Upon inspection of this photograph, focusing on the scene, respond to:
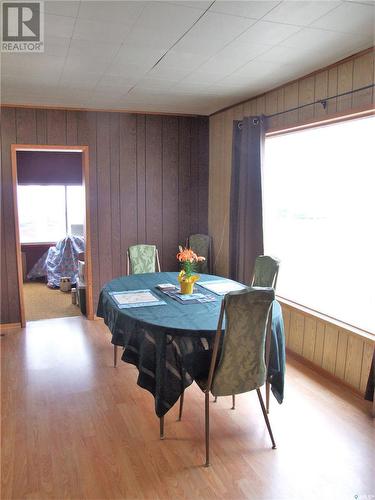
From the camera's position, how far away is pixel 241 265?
14.6 feet

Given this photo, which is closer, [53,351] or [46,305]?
[53,351]

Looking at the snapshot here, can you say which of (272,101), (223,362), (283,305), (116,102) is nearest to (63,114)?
(116,102)

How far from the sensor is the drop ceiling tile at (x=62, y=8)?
2.15 meters

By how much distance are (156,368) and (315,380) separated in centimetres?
161

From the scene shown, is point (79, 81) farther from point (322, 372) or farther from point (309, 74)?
point (322, 372)

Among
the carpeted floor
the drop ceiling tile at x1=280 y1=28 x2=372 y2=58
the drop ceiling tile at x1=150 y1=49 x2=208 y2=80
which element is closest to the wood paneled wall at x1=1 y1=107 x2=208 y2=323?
the carpeted floor

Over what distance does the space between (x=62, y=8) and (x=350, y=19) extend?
161cm

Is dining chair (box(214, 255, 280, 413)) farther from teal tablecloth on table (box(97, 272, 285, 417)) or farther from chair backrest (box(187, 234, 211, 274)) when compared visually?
chair backrest (box(187, 234, 211, 274))

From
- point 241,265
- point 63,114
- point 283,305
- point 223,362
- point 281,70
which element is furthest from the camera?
point 63,114

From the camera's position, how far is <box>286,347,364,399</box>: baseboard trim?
125 inches

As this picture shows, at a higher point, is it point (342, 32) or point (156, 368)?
point (342, 32)

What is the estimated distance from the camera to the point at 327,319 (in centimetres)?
345

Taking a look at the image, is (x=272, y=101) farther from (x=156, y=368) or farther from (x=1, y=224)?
(x=1, y=224)

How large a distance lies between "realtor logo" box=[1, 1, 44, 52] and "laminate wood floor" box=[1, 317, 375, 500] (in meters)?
2.51
